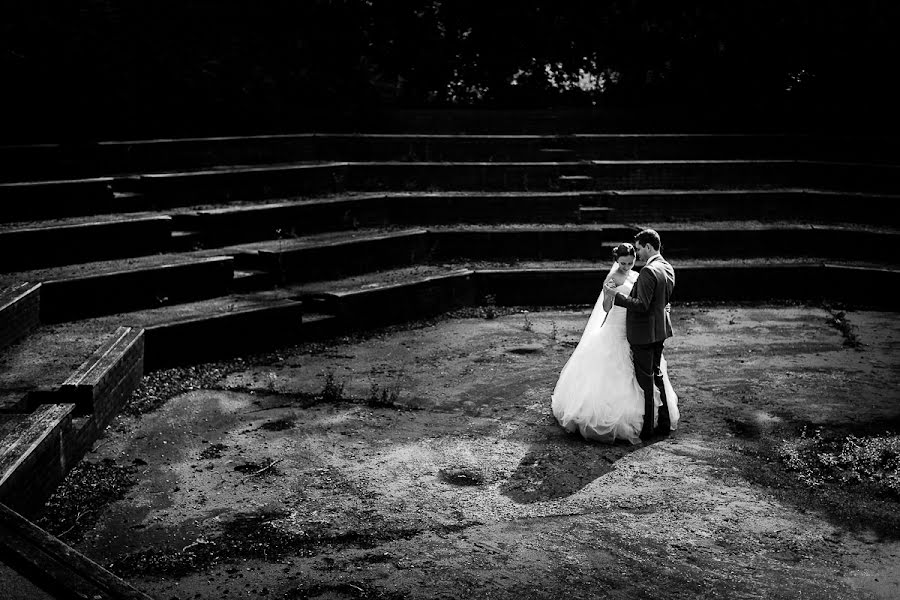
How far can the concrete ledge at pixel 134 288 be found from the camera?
861 centimetres

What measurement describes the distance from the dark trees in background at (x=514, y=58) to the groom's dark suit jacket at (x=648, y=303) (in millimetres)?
8547

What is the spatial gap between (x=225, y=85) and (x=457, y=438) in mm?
8658

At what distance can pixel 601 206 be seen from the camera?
13453 millimetres

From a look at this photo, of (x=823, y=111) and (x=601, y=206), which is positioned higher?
(x=823, y=111)

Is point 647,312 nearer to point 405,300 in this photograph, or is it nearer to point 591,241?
point 405,300

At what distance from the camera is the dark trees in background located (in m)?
13.9

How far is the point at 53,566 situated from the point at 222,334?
4.82 meters

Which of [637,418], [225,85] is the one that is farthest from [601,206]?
[637,418]

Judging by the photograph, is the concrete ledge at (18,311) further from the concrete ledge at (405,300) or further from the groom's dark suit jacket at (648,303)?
the groom's dark suit jacket at (648,303)

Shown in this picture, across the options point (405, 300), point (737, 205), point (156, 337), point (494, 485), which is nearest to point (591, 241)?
point (737, 205)

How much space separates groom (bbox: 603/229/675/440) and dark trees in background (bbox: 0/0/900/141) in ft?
27.7

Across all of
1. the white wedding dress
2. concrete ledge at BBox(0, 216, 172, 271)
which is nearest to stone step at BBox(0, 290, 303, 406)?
concrete ledge at BBox(0, 216, 172, 271)

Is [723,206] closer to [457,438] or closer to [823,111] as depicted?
[823,111]

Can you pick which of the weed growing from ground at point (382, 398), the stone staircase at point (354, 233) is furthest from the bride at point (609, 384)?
the stone staircase at point (354, 233)
